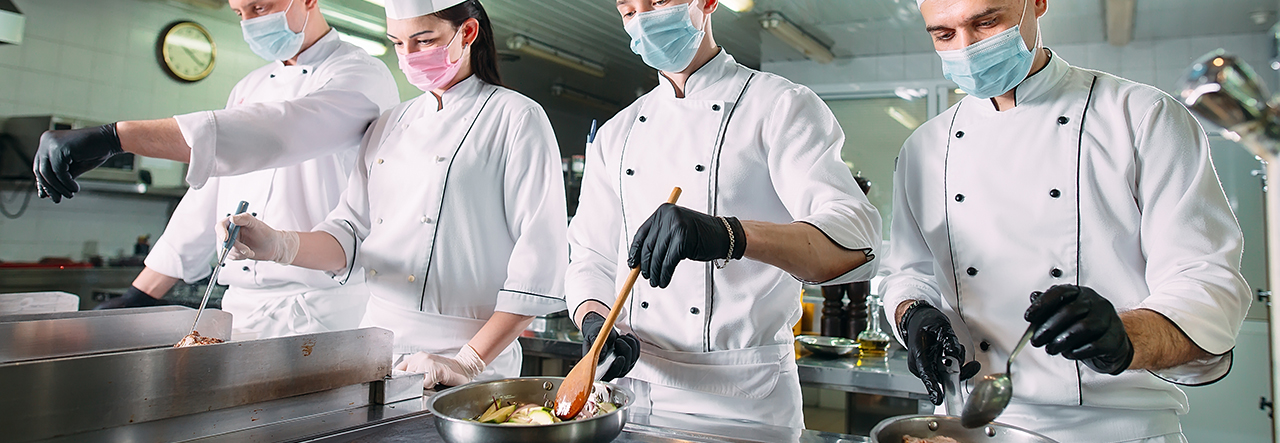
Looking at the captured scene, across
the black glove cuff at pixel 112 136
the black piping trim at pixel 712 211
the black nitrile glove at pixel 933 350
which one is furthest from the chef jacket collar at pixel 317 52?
the black nitrile glove at pixel 933 350

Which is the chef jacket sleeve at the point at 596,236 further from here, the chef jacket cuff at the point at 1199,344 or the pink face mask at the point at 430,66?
the chef jacket cuff at the point at 1199,344

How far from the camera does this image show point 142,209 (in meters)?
4.09

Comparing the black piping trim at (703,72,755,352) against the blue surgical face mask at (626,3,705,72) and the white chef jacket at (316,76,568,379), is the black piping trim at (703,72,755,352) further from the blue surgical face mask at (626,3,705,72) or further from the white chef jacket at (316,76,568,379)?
the white chef jacket at (316,76,568,379)

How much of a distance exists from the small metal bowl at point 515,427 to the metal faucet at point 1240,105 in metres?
0.69

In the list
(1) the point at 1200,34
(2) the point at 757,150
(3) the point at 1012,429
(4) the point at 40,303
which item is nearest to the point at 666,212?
(2) the point at 757,150

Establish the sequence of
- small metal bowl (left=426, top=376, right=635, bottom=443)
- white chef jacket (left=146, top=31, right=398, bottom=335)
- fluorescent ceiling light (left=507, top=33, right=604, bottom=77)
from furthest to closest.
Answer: fluorescent ceiling light (left=507, top=33, right=604, bottom=77) < white chef jacket (left=146, top=31, right=398, bottom=335) < small metal bowl (left=426, top=376, right=635, bottom=443)

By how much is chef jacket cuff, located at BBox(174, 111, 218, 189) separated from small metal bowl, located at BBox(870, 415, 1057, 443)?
1625 millimetres

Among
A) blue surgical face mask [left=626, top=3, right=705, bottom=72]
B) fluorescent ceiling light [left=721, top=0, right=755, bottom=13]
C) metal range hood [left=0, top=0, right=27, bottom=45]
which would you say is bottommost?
blue surgical face mask [left=626, top=3, right=705, bottom=72]

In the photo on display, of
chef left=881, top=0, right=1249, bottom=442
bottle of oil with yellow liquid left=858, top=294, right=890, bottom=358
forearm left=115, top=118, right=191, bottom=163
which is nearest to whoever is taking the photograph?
chef left=881, top=0, right=1249, bottom=442

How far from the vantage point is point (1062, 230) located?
1.35 meters

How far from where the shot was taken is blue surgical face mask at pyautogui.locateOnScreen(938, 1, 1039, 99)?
1.37 meters

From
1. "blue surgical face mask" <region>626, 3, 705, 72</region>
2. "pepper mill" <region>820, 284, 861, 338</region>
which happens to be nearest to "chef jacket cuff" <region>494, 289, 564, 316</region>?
"blue surgical face mask" <region>626, 3, 705, 72</region>

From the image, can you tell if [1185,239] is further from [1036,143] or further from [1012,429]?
[1012,429]

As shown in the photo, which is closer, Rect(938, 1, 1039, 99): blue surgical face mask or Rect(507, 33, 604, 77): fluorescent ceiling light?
Rect(938, 1, 1039, 99): blue surgical face mask
